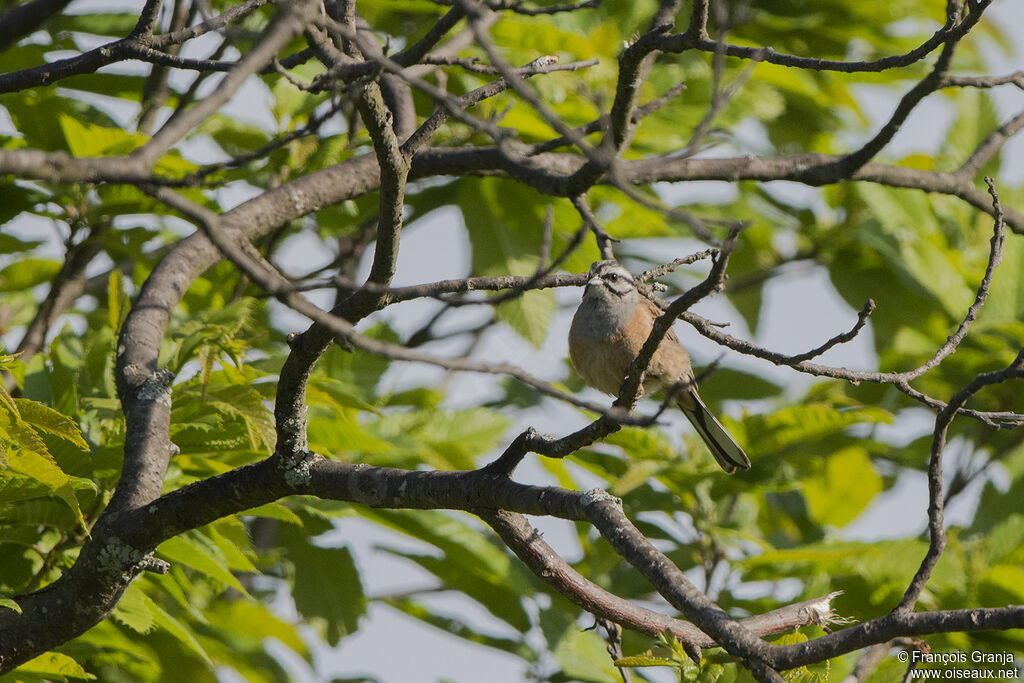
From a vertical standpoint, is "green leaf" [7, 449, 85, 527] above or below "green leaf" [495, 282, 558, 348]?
below

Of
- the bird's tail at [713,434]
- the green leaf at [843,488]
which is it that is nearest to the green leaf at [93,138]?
the bird's tail at [713,434]

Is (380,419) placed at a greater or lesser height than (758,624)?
greater

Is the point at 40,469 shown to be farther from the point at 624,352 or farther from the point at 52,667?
the point at 624,352

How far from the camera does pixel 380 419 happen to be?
4.45 m

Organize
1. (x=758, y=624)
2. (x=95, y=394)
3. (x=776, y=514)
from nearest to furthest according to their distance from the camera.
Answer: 1. (x=758, y=624)
2. (x=95, y=394)
3. (x=776, y=514)

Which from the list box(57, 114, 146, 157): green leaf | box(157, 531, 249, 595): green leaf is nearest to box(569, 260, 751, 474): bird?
box(157, 531, 249, 595): green leaf

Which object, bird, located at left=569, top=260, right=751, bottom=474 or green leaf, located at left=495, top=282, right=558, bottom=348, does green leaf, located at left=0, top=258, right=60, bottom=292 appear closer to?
green leaf, located at left=495, top=282, right=558, bottom=348

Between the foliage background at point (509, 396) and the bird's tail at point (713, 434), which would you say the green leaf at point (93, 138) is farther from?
the bird's tail at point (713, 434)

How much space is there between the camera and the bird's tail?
4328mm

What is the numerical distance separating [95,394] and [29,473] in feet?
3.98

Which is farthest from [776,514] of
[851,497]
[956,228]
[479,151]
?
[479,151]

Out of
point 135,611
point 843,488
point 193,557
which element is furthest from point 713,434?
point 135,611

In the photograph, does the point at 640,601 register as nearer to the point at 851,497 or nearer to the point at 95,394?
the point at 851,497

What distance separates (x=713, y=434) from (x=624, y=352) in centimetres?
67
